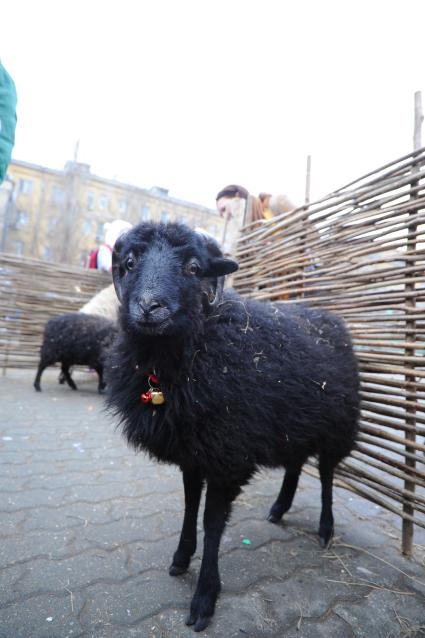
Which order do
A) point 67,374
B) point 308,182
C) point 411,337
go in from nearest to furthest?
1. point 411,337
2. point 308,182
3. point 67,374

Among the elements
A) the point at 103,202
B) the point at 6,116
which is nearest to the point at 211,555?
the point at 6,116

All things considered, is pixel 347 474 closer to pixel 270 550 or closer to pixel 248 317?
pixel 270 550

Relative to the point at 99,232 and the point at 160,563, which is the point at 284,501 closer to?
the point at 160,563

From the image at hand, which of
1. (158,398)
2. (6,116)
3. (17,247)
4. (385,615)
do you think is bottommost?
(385,615)

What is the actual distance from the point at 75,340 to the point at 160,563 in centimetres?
494

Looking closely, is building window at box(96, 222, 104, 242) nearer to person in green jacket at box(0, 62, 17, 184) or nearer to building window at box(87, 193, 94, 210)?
building window at box(87, 193, 94, 210)

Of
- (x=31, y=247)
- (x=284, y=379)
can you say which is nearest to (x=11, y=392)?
(x=284, y=379)

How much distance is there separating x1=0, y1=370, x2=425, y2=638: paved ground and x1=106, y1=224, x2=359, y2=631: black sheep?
228mm

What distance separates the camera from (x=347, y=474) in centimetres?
307

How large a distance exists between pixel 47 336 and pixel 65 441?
9.61 ft

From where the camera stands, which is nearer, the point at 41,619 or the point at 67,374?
the point at 41,619

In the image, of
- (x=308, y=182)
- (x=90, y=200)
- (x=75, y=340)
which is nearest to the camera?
(x=308, y=182)

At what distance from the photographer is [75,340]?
663 centimetres

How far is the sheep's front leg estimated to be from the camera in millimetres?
1856
